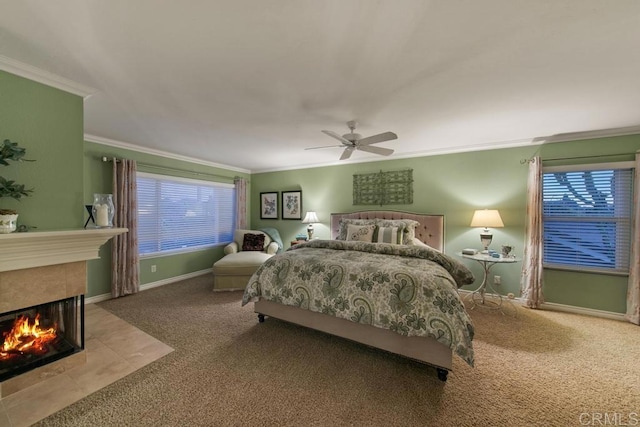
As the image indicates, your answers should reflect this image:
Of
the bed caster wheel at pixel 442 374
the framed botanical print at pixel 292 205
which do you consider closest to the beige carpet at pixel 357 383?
the bed caster wheel at pixel 442 374

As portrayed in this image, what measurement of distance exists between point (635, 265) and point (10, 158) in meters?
6.10

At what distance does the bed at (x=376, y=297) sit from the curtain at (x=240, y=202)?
9.34ft

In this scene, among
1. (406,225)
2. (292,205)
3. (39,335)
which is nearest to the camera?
(39,335)

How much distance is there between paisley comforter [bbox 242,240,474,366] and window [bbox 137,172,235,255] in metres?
2.60

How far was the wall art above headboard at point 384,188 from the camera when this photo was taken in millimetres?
4289

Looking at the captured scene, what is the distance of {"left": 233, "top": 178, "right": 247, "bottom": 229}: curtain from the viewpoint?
555 centimetres

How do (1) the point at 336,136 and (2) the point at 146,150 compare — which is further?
(2) the point at 146,150

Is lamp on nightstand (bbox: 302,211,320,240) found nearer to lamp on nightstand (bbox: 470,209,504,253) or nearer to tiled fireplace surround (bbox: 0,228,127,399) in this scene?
lamp on nightstand (bbox: 470,209,504,253)

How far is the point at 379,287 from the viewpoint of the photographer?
2086 mm

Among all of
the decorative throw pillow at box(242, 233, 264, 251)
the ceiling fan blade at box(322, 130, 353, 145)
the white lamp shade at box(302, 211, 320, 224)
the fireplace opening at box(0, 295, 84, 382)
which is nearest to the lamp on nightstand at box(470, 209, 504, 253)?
the ceiling fan blade at box(322, 130, 353, 145)

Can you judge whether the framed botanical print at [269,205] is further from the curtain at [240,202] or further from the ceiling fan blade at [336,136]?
the ceiling fan blade at [336,136]

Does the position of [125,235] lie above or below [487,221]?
below

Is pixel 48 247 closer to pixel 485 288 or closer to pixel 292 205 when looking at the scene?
pixel 292 205

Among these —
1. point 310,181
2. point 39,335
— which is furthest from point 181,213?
point 39,335
